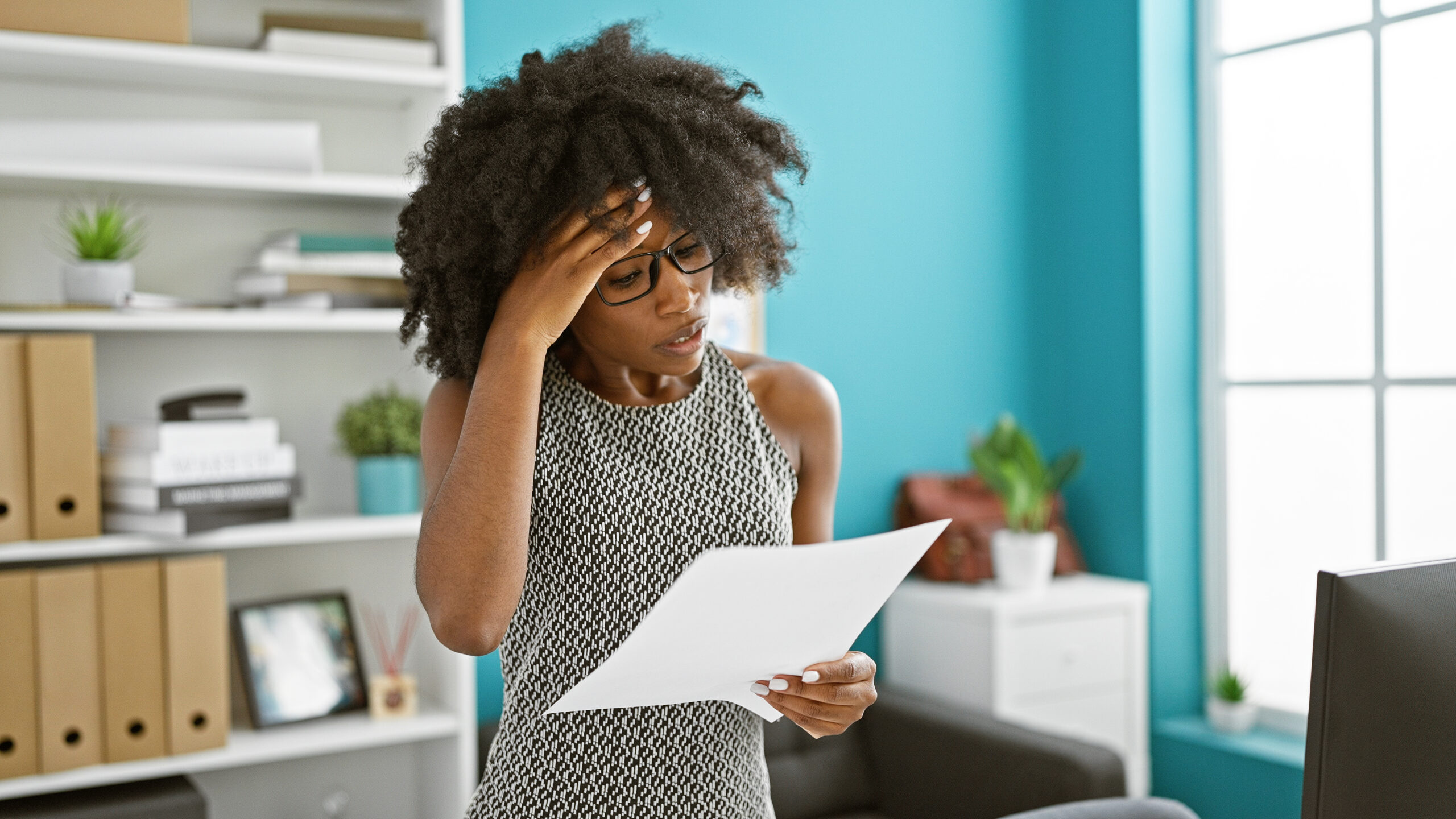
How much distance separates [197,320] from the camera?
81.5 inches

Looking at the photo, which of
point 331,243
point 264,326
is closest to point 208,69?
point 331,243

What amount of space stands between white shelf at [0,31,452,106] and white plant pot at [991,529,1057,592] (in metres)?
1.72

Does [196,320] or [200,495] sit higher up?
[196,320]

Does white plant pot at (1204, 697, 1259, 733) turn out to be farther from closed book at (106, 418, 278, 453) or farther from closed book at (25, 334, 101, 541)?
closed book at (25, 334, 101, 541)

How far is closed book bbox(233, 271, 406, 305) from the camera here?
2174 millimetres

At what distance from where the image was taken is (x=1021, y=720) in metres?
2.91

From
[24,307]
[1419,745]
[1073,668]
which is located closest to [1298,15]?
[1073,668]

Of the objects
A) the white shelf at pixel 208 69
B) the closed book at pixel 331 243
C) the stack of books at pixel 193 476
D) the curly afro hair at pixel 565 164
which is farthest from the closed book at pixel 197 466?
the curly afro hair at pixel 565 164

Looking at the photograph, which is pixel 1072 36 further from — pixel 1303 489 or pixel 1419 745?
pixel 1419 745

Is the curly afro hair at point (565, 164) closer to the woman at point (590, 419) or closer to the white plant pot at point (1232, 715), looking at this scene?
the woman at point (590, 419)

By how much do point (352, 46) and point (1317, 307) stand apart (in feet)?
7.89

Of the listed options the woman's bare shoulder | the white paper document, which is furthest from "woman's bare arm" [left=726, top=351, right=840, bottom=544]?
the white paper document

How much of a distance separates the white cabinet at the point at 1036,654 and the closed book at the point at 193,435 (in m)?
1.65

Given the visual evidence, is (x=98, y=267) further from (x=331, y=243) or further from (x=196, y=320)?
(x=331, y=243)
